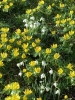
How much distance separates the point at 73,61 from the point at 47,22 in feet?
3.27

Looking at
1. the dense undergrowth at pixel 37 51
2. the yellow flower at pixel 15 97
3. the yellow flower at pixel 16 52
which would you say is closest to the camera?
the yellow flower at pixel 15 97

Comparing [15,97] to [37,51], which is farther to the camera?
[37,51]

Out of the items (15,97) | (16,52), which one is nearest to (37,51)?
(16,52)

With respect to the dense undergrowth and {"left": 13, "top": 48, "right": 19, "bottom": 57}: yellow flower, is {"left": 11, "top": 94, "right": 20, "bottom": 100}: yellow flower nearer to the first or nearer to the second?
the dense undergrowth

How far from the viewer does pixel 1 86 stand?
415 cm

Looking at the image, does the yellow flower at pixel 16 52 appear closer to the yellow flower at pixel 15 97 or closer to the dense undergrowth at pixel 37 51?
the dense undergrowth at pixel 37 51

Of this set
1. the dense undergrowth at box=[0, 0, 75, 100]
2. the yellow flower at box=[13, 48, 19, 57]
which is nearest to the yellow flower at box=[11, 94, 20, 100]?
the dense undergrowth at box=[0, 0, 75, 100]

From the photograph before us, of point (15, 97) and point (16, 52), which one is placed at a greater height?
point (16, 52)

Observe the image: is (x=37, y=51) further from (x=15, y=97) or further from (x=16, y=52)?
(x=15, y=97)

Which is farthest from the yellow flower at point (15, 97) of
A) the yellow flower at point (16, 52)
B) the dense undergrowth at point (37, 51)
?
the yellow flower at point (16, 52)

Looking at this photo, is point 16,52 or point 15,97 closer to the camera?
point 15,97

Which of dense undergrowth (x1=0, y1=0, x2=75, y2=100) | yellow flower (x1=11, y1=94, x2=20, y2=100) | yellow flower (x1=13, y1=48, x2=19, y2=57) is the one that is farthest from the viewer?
yellow flower (x1=13, y1=48, x2=19, y2=57)

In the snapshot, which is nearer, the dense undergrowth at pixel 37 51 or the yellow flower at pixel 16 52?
the dense undergrowth at pixel 37 51

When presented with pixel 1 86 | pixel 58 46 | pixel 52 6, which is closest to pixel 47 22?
pixel 52 6
